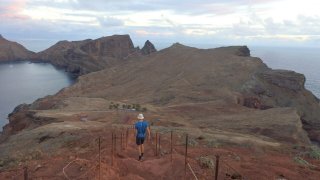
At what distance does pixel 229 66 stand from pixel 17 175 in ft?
178

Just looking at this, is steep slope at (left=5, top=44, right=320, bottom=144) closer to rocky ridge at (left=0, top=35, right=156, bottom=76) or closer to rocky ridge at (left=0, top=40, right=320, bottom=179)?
rocky ridge at (left=0, top=40, right=320, bottom=179)

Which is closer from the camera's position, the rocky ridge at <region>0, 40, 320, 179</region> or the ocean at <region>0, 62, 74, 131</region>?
the rocky ridge at <region>0, 40, 320, 179</region>

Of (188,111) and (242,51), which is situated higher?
(242,51)

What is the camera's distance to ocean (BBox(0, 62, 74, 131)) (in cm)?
8241

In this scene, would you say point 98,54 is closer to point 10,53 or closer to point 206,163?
point 10,53

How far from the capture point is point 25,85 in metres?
110

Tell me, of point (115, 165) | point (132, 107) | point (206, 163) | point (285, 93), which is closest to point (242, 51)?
point (285, 93)

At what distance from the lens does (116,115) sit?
122 feet

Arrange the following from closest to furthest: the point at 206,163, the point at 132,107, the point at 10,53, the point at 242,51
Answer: the point at 206,163, the point at 132,107, the point at 242,51, the point at 10,53

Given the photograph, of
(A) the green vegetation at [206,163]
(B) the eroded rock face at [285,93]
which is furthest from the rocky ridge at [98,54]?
(A) the green vegetation at [206,163]

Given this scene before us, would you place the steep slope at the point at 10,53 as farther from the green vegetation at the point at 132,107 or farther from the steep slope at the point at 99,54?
the green vegetation at the point at 132,107

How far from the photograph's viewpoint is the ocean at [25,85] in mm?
82406

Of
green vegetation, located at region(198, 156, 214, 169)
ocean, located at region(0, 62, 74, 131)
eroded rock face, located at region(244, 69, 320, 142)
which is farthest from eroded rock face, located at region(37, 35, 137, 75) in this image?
green vegetation, located at region(198, 156, 214, 169)

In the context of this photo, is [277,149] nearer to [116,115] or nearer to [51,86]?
[116,115]
